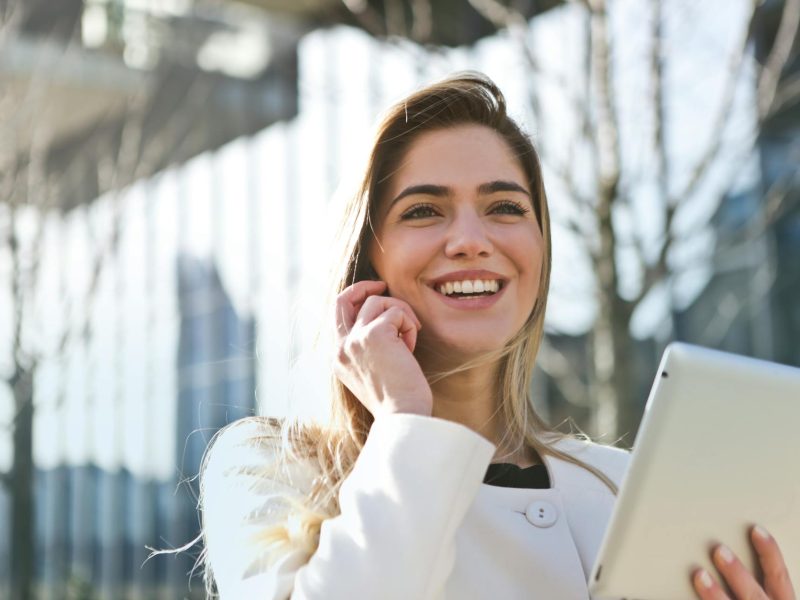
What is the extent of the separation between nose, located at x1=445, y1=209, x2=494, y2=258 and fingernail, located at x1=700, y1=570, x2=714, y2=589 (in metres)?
0.77

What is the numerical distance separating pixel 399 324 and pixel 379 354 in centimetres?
10

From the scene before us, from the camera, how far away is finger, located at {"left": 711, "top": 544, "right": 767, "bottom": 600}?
1649 millimetres

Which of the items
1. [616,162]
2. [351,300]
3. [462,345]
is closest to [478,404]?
[462,345]

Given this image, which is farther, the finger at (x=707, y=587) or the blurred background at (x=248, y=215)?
the blurred background at (x=248, y=215)

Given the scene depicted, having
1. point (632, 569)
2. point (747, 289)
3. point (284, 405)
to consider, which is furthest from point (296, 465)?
point (747, 289)

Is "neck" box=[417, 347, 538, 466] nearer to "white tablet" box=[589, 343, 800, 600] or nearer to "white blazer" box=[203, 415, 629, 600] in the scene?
"white blazer" box=[203, 415, 629, 600]

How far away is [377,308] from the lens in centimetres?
211

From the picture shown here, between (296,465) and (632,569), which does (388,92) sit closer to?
(296,465)

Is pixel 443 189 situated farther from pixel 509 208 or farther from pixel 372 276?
pixel 372 276

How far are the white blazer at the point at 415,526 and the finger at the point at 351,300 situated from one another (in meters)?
0.28

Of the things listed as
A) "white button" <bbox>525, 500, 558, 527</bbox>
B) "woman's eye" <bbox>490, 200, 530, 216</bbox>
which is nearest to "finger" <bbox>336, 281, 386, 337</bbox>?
"woman's eye" <bbox>490, 200, 530, 216</bbox>

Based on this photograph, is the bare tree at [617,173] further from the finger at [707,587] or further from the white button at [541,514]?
the finger at [707,587]

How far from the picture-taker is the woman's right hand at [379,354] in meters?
1.94

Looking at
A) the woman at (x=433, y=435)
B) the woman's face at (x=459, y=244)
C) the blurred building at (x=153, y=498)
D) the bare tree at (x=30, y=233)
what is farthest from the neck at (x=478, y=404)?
the blurred building at (x=153, y=498)
